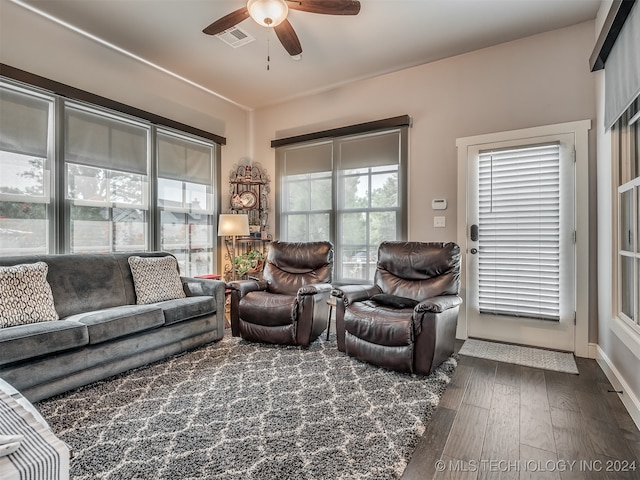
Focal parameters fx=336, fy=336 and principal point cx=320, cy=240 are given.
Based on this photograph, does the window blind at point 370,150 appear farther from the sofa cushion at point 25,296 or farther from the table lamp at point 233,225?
the sofa cushion at point 25,296

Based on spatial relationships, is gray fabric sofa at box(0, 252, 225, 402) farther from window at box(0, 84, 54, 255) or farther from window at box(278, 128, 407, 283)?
window at box(278, 128, 407, 283)

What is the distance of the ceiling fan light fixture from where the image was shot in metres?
2.18

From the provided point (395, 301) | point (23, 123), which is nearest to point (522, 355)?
point (395, 301)

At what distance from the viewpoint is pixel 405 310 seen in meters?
2.73

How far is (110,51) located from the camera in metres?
3.44

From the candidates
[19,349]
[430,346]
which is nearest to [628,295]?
[430,346]

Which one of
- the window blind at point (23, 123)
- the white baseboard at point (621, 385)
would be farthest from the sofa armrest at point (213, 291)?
the white baseboard at point (621, 385)

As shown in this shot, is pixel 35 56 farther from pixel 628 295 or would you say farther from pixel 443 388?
pixel 628 295

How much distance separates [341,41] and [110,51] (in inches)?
92.8

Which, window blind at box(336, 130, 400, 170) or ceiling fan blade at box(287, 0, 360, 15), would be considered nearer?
ceiling fan blade at box(287, 0, 360, 15)

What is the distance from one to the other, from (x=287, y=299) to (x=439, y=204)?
1.92 meters

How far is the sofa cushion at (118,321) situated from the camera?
2314 millimetres

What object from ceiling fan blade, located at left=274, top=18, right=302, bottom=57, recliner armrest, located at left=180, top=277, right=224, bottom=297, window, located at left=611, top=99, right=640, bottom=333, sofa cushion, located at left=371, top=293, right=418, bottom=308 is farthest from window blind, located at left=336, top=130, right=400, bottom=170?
recliner armrest, located at left=180, top=277, right=224, bottom=297

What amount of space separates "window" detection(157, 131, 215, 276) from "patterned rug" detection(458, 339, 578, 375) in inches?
129
